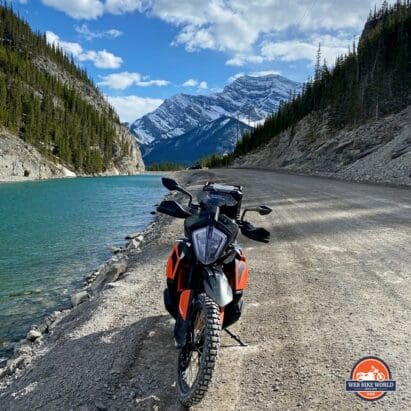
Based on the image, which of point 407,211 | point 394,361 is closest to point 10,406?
point 394,361

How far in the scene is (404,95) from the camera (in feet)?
160

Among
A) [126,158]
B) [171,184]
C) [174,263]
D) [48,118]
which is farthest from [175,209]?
[126,158]

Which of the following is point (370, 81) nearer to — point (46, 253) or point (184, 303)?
point (46, 253)

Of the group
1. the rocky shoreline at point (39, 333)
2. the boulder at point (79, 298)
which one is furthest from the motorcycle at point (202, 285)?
the boulder at point (79, 298)

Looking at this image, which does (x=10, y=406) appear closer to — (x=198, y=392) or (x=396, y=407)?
(x=198, y=392)

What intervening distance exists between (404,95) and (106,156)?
383 feet

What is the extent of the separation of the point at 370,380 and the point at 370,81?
61.9m

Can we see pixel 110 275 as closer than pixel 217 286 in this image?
No

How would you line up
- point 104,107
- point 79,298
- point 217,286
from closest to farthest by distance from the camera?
point 217,286
point 79,298
point 104,107

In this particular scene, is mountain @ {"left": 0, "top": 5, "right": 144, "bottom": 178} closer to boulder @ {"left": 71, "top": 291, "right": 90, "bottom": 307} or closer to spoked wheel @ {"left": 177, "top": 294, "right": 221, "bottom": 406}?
boulder @ {"left": 71, "top": 291, "right": 90, "bottom": 307}

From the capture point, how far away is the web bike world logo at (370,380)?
3747 millimetres

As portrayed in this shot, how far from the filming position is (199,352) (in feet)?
12.2

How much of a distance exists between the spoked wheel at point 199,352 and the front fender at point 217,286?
0.06m

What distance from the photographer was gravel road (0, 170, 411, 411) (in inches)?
150
